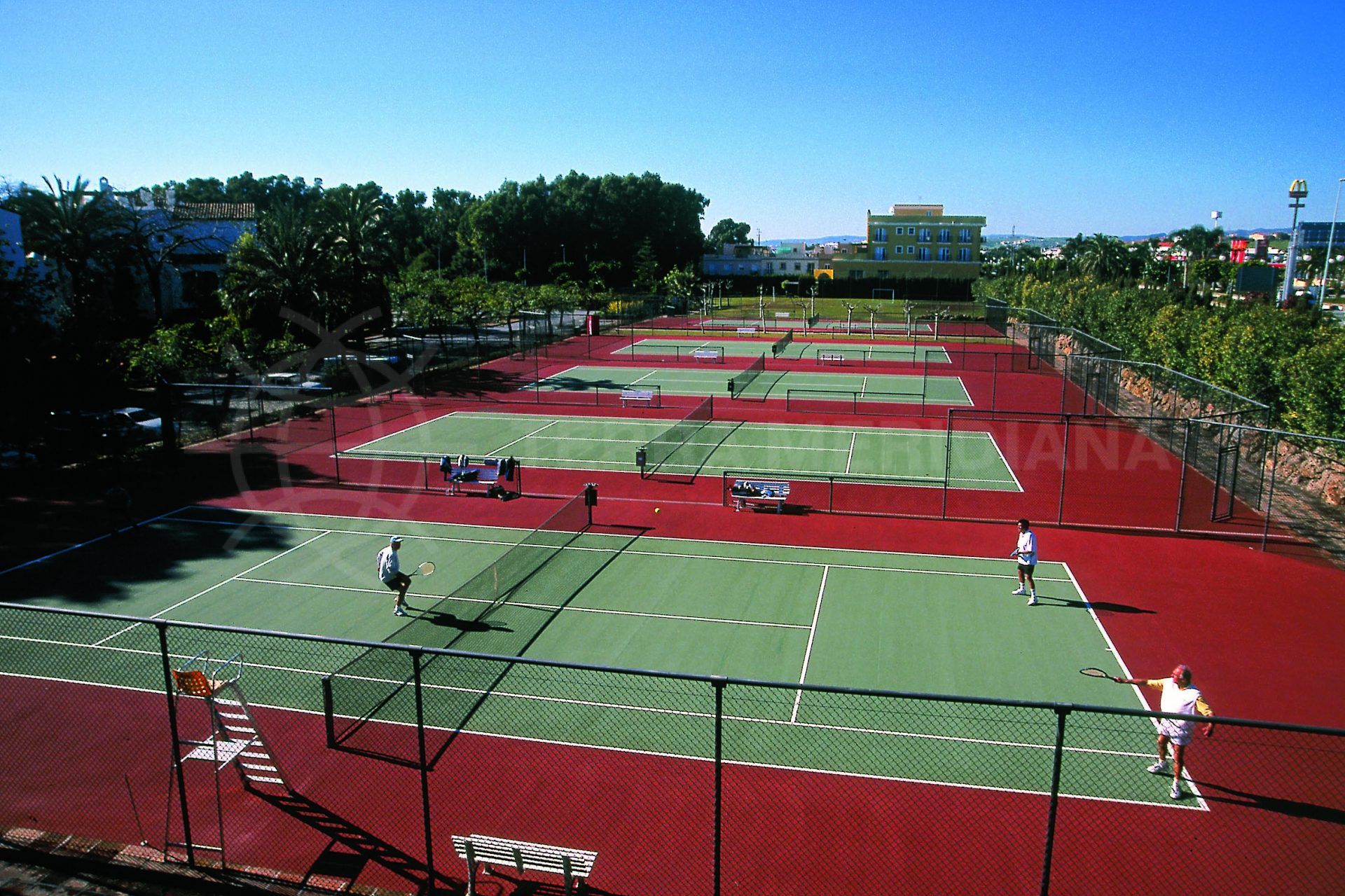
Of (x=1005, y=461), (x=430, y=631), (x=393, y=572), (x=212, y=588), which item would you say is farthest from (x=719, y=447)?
(x=212, y=588)

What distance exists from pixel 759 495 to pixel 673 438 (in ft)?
28.2

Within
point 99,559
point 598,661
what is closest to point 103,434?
point 99,559

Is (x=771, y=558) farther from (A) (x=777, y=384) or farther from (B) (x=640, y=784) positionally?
(A) (x=777, y=384)

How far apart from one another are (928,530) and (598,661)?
1125cm

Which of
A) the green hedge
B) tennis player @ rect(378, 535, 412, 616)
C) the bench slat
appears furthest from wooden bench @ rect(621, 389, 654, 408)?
the bench slat

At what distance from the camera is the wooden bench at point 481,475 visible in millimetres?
26234

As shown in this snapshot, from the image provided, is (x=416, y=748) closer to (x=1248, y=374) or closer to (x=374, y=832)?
(x=374, y=832)

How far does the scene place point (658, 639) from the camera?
53.6 ft

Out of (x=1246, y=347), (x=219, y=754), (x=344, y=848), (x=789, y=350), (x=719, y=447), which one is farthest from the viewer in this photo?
(x=789, y=350)

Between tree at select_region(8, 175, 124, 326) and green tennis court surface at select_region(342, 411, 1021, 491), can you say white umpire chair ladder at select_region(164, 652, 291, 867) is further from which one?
tree at select_region(8, 175, 124, 326)

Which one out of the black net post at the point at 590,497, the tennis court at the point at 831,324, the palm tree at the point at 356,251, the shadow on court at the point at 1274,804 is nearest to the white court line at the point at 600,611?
the black net post at the point at 590,497

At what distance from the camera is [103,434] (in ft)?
107

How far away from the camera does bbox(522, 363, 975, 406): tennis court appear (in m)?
44.2

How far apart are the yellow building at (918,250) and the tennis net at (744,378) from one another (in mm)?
70782
